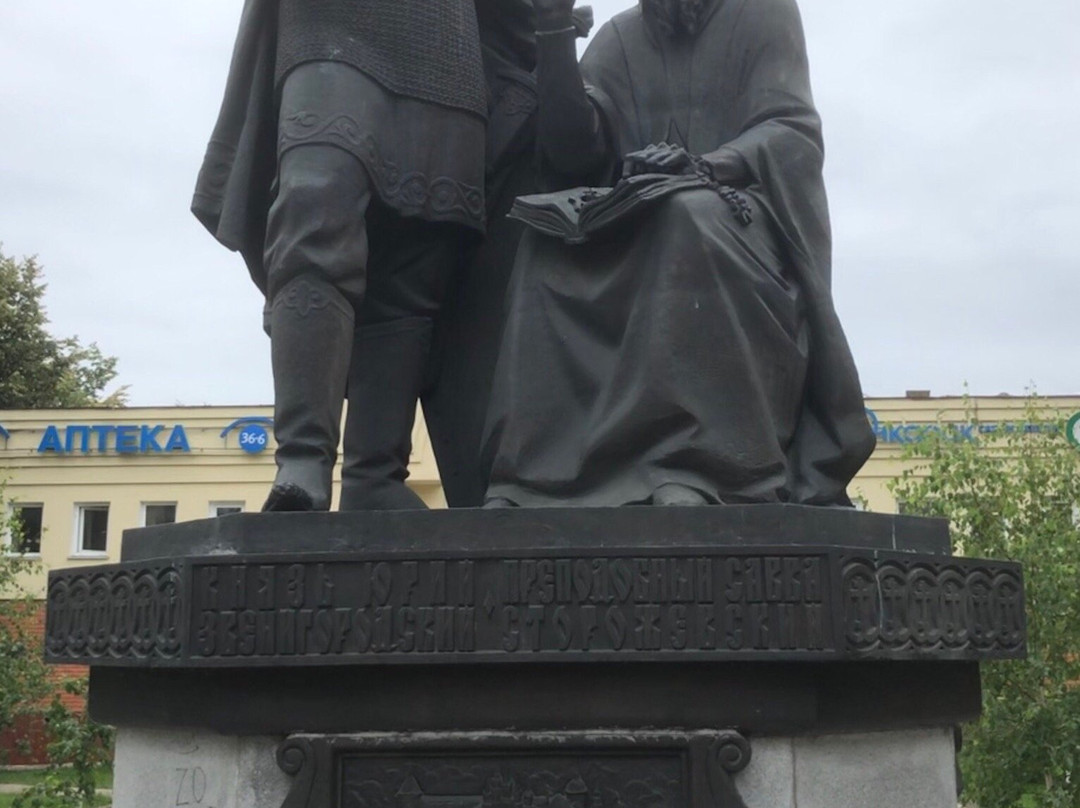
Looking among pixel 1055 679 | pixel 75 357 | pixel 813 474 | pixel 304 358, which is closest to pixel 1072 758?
pixel 1055 679

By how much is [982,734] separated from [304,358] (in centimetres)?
946

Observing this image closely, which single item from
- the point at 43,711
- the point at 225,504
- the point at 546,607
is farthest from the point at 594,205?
the point at 225,504

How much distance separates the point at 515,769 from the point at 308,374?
115cm

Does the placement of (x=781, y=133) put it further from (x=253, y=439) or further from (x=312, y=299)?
(x=253, y=439)

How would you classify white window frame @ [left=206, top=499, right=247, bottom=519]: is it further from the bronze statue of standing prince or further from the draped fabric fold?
the draped fabric fold

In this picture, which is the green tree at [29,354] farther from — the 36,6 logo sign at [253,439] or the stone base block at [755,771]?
the stone base block at [755,771]

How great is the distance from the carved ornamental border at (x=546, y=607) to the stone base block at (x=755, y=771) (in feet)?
0.83

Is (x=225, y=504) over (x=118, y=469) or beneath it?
beneath

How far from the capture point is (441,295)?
4.58 metres

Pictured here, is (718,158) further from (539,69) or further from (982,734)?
(982,734)

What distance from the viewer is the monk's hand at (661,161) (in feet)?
13.4

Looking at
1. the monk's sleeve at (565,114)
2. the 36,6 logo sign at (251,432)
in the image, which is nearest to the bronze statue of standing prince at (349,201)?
the monk's sleeve at (565,114)

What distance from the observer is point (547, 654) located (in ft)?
11.1

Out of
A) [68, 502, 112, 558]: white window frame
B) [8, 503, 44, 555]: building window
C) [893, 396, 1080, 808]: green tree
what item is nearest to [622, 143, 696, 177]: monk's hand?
[893, 396, 1080, 808]: green tree
